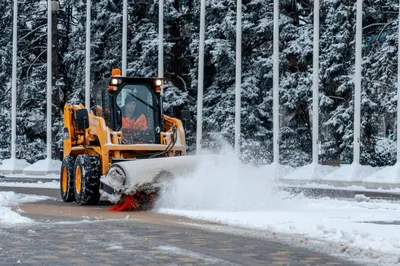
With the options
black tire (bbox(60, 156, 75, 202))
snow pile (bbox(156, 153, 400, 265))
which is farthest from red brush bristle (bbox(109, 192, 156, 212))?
black tire (bbox(60, 156, 75, 202))

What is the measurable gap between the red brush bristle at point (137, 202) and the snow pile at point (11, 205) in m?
2.25

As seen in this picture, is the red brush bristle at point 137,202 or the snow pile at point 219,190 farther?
the red brush bristle at point 137,202

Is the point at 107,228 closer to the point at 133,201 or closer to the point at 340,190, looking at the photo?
the point at 133,201

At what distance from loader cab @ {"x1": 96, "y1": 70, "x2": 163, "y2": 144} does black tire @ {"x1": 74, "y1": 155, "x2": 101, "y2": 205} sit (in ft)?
3.82

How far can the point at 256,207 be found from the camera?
1795cm

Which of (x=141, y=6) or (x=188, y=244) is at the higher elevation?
(x=141, y=6)

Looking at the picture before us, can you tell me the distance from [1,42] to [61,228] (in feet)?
134

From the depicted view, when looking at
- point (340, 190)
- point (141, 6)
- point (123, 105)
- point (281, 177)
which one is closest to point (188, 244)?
point (123, 105)

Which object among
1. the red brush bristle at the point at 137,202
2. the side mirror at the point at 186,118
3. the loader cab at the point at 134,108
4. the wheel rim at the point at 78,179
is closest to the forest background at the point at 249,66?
the side mirror at the point at 186,118

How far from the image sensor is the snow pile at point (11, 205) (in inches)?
598

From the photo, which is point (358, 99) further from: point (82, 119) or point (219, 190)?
point (219, 190)

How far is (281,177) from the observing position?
1393 inches

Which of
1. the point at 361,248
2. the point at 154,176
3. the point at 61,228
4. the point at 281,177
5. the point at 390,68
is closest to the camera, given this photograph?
the point at 361,248

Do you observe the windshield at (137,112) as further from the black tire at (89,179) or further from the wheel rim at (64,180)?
the wheel rim at (64,180)
